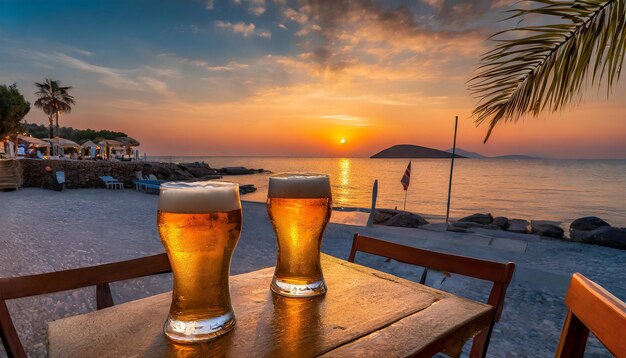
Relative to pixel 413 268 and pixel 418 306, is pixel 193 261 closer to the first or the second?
pixel 418 306

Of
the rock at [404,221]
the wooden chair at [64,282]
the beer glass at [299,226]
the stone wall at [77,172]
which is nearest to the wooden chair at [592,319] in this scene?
the beer glass at [299,226]

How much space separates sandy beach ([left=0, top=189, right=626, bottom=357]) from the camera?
3.39 m

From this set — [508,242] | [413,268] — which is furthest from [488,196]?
[413,268]

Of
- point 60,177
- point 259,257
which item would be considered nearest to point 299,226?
point 259,257

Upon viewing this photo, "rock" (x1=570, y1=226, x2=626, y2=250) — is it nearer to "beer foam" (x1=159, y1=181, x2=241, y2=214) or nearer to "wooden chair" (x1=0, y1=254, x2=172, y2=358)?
"wooden chair" (x1=0, y1=254, x2=172, y2=358)

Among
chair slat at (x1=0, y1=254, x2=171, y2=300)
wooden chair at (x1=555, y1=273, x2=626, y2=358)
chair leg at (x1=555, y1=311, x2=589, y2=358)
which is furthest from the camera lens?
chair slat at (x1=0, y1=254, x2=171, y2=300)

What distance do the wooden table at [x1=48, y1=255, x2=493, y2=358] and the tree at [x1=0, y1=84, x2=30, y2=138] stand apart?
30819mm

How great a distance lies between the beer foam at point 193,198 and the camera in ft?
2.44

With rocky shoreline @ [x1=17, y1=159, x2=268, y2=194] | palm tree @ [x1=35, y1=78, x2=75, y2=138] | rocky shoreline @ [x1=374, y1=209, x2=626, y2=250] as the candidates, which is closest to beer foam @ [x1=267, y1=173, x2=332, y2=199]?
rocky shoreline @ [x1=374, y1=209, x2=626, y2=250]

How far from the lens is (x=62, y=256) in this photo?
5.54 metres

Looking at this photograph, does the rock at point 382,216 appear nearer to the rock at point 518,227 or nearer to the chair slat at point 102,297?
the rock at point 518,227

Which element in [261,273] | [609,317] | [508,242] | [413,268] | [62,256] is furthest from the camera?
[508,242]

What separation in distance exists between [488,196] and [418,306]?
37205 millimetres

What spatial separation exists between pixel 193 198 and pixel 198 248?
0.11 m
